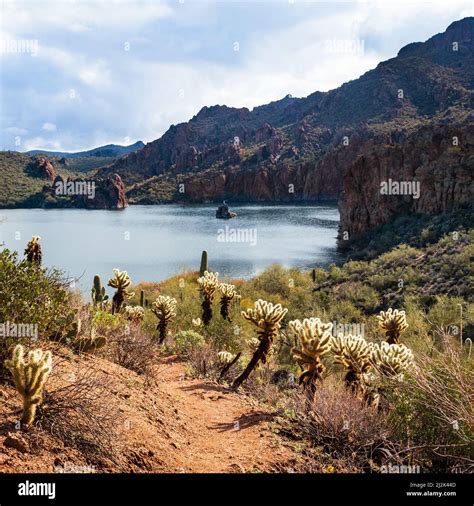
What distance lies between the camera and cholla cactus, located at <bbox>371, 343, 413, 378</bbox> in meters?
5.23

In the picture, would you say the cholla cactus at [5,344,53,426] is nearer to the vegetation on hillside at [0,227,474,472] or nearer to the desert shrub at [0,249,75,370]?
the vegetation on hillside at [0,227,474,472]

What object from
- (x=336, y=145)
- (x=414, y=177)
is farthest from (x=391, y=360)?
(x=336, y=145)

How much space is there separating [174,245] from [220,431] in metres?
46.4

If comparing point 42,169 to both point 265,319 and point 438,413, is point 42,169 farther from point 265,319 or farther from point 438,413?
point 438,413

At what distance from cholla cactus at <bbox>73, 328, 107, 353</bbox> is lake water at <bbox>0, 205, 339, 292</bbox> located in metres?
22.6

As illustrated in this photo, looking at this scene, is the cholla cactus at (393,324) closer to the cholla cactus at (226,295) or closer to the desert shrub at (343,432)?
the desert shrub at (343,432)

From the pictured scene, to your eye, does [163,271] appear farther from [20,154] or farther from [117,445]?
[20,154]

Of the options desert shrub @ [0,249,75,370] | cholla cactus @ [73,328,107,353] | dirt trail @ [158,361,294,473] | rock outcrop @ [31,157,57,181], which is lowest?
dirt trail @ [158,361,294,473]

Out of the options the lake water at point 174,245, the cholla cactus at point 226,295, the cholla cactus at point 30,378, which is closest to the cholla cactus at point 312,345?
the cholla cactus at point 30,378

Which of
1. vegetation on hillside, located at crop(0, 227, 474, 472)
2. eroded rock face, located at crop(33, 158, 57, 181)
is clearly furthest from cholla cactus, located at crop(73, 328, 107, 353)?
eroded rock face, located at crop(33, 158, 57, 181)

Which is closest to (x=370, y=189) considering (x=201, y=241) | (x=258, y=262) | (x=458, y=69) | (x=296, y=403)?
(x=258, y=262)

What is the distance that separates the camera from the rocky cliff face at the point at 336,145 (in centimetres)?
4903
